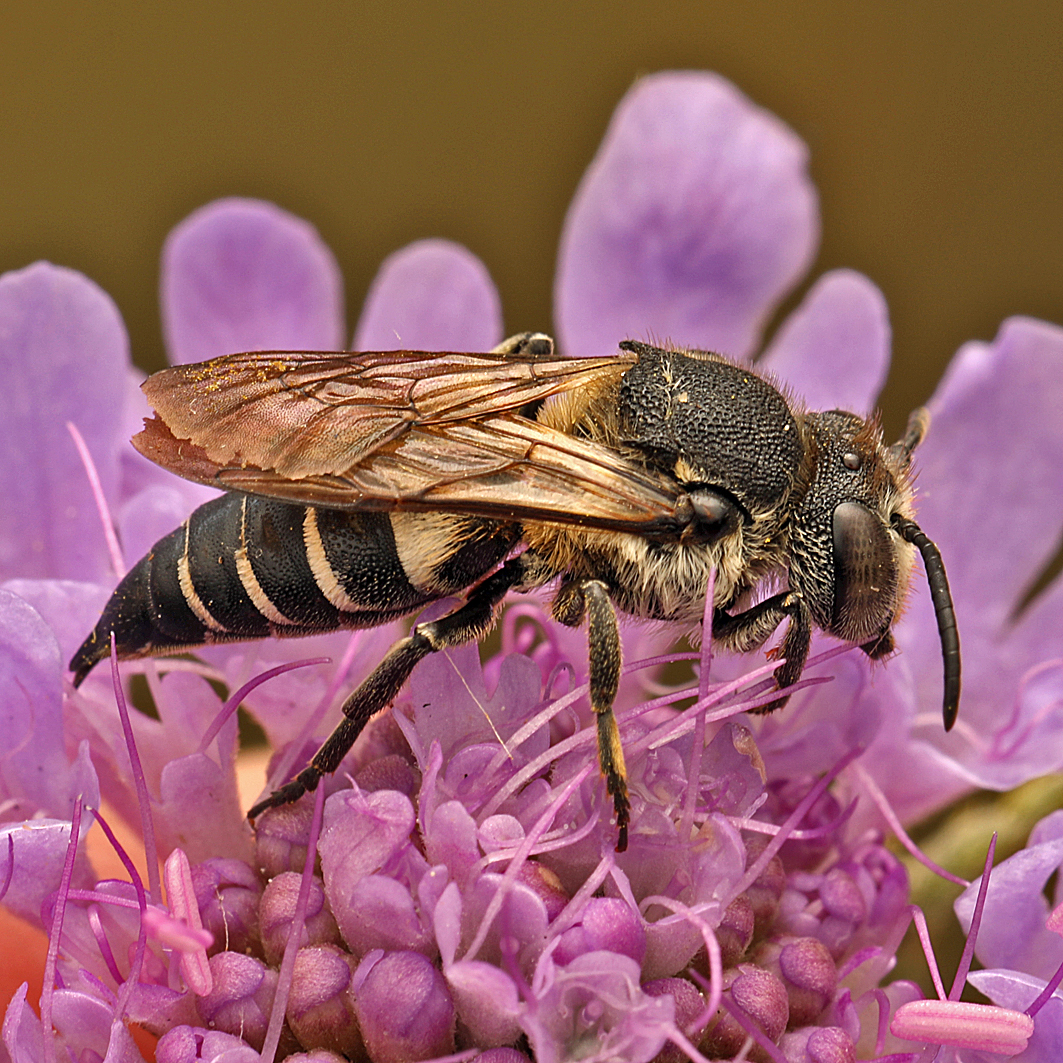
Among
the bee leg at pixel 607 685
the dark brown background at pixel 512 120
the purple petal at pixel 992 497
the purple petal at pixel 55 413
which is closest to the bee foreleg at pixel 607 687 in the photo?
the bee leg at pixel 607 685

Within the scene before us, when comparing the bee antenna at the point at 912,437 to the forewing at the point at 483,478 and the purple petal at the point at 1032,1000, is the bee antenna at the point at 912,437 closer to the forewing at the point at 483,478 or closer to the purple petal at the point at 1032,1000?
the forewing at the point at 483,478

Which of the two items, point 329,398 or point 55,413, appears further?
point 55,413

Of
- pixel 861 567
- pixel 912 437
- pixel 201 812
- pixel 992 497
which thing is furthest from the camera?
pixel 992 497

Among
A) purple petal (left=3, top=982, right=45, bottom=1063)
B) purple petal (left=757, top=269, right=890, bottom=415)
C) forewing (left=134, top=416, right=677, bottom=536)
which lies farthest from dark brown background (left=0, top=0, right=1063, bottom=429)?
purple petal (left=3, top=982, right=45, bottom=1063)

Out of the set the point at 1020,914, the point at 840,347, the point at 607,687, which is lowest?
the point at 1020,914

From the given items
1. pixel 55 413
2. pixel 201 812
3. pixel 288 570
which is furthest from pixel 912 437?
pixel 55 413

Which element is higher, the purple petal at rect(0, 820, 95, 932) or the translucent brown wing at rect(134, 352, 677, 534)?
the translucent brown wing at rect(134, 352, 677, 534)

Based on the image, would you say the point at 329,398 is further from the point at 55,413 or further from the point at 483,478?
the point at 55,413

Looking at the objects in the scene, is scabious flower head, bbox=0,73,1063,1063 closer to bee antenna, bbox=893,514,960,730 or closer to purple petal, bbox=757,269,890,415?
purple petal, bbox=757,269,890,415
